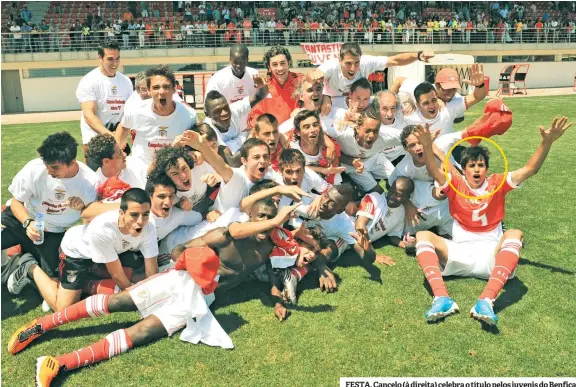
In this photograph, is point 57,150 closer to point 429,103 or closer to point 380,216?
point 380,216

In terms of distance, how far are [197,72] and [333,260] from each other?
29440mm

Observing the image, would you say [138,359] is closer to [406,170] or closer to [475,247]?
[475,247]

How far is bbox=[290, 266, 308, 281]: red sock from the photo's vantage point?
205 inches

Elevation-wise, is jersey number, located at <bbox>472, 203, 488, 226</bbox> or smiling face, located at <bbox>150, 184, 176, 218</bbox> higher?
smiling face, located at <bbox>150, 184, 176, 218</bbox>

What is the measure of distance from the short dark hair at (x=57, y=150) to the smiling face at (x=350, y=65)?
3.93m

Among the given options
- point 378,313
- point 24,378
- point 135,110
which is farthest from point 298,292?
point 135,110

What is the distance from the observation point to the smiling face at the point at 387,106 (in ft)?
21.7

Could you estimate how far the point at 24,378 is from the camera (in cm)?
391

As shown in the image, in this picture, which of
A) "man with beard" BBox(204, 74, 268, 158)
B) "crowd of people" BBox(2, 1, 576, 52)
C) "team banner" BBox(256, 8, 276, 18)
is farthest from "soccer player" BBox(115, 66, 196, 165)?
"team banner" BBox(256, 8, 276, 18)

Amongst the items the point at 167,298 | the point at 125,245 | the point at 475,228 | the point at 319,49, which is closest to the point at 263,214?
the point at 167,298

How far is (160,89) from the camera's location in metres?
5.87

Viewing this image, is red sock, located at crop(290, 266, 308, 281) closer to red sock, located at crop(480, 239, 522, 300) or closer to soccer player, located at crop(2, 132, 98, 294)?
red sock, located at crop(480, 239, 522, 300)

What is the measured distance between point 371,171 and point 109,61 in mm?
4180

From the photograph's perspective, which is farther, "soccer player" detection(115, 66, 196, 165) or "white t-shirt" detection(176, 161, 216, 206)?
"soccer player" detection(115, 66, 196, 165)
